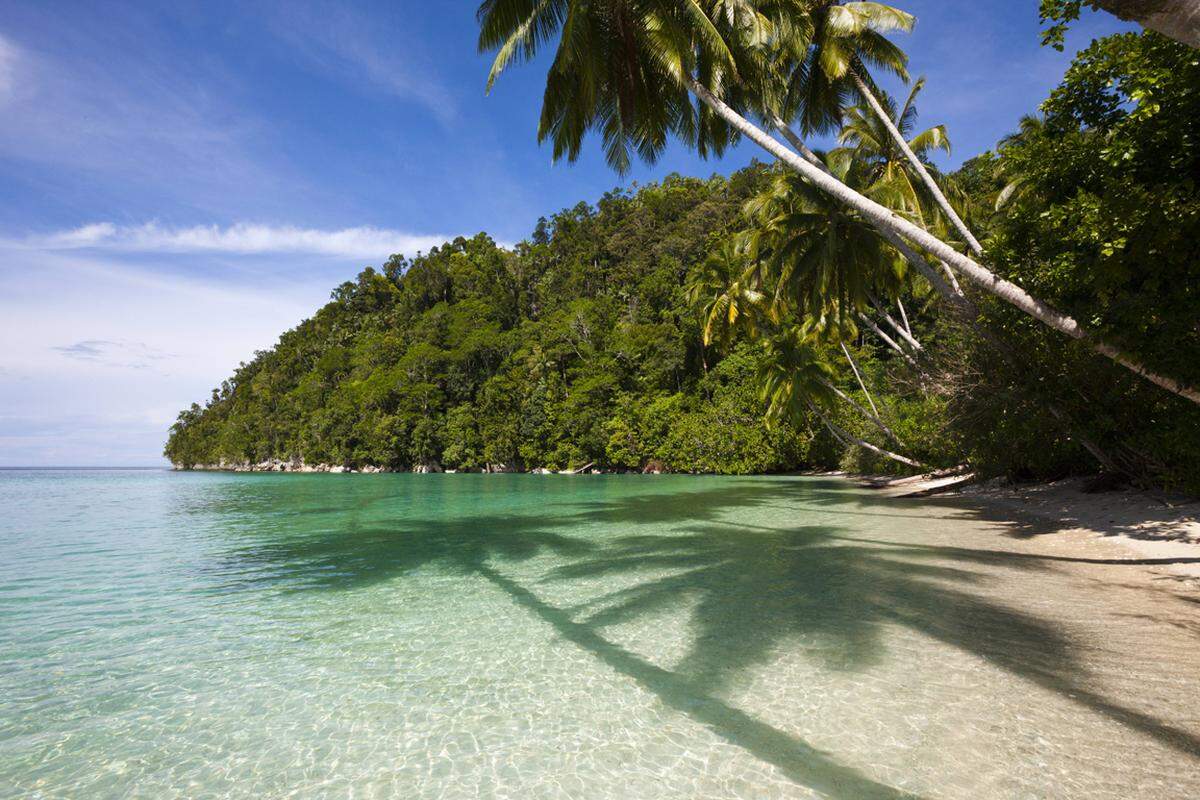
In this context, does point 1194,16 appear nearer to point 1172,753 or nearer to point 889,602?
point 1172,753

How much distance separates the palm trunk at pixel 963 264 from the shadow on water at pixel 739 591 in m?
3.02

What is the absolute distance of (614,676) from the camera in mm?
4715

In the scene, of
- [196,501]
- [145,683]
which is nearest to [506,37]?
[145,683]

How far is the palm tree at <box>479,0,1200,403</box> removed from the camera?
28.3 ft

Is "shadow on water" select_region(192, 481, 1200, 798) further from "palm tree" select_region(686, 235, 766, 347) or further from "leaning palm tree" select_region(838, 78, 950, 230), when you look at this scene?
"palm tree" select_region(686, 235, 766, 347)

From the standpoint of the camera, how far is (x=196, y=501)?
81.8 feet

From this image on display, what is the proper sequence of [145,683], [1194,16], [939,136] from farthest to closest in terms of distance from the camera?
[939,136]
[145,683]
[1194,16]

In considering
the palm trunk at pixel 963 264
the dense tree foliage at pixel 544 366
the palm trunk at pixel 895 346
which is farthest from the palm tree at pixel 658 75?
the dense tree foliage at pixel 544 366

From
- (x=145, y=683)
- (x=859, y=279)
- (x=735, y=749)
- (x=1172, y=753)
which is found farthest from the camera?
(x=859, y=279)

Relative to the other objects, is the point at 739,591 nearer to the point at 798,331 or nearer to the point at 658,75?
the point at 658,75

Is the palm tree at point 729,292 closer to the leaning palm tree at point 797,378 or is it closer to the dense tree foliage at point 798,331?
the dense tree foliage at point 798,331

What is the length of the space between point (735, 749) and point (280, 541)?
1273 centimetres

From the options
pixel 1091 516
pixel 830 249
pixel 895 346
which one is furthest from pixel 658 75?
pixel 1091 516

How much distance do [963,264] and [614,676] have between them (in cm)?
737
